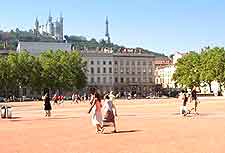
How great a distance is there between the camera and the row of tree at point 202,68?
374ft

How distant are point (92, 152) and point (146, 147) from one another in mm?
1873

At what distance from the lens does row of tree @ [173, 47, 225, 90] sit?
114 metres

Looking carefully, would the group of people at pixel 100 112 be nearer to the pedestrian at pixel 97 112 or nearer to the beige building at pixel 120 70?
the pedestrian at pixel 97 112

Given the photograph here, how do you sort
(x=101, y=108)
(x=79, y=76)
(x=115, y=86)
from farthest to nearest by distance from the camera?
1. (x=115, y=86)
2. (x=79, y=76)
3. (x=101, y=108)

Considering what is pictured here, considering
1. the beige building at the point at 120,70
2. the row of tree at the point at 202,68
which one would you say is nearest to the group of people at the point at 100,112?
the row of tree at the point at 202,68

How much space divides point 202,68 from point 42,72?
3826 cm

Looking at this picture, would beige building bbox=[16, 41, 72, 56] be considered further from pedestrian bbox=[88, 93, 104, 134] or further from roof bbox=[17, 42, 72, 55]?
pedestrian bbox=[88, 93, 104, 134]

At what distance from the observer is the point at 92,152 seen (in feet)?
48.0

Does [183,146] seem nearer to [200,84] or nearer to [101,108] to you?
[101,108]

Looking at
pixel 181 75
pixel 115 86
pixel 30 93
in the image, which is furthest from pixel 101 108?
pixel 115 86

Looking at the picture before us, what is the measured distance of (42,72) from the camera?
A: 12625 centimetres

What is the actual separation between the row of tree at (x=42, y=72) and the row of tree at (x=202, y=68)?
84.6ft

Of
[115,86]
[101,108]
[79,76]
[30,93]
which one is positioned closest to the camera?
[101,108]

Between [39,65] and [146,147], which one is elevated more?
[39,65]
